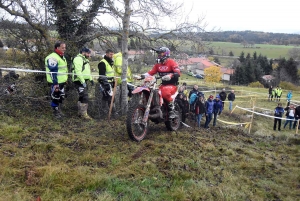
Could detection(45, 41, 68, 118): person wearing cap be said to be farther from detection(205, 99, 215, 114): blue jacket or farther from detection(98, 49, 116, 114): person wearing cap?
detection(205, 99, 215, 114): blue jacket

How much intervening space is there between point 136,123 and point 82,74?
7.41ft

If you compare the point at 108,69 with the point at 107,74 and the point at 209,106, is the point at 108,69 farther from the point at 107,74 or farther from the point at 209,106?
the point at 209,106

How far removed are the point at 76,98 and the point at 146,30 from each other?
117 inches

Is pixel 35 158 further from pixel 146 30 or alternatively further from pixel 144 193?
pixel 146 30

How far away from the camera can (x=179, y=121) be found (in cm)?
715

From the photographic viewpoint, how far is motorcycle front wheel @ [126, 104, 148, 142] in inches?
207

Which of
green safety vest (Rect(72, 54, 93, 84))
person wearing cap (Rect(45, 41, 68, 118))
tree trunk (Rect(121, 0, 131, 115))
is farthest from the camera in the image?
tree trunk (Rect(121, 0, 131, 115))

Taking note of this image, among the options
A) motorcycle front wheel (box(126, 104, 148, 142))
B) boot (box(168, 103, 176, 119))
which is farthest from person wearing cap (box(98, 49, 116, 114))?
motorcycle front wheel (box(126, 104, 148, 142))

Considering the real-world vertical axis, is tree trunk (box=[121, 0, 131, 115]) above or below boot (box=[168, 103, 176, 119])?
above

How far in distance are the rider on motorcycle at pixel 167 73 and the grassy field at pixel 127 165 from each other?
857mm

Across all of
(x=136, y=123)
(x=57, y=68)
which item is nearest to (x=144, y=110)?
(x=136, y=123)

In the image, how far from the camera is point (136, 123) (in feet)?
17.8

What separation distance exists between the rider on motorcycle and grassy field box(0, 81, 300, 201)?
2.81ft

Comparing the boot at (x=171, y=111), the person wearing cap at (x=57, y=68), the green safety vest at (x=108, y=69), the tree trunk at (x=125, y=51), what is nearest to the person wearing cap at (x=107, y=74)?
the green safety vest at (x=108, y=69)
